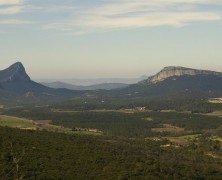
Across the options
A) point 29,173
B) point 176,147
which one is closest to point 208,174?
point 29,173

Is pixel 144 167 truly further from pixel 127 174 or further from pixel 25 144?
pixel 25 144

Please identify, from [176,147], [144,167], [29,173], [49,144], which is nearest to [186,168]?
[144,167]

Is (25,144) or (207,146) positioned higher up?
(25,144)

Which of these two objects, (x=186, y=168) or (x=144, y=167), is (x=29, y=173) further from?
(x=186, y=168)

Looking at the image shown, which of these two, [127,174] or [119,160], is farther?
[119,160]

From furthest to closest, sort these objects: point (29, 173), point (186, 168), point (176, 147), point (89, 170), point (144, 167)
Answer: point (176, 147) < point (186, 168) < point (144, 167) < point (89, 170) < point (29, 173)

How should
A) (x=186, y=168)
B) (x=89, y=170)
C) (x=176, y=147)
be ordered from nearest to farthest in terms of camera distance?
(x=89, y=170) → (x=186, y=168) → (x=176, y=147)

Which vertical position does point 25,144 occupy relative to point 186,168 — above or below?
above

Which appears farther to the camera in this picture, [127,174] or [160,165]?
[160,165]

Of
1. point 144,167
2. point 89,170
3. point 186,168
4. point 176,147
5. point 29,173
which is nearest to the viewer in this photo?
point 29,173
